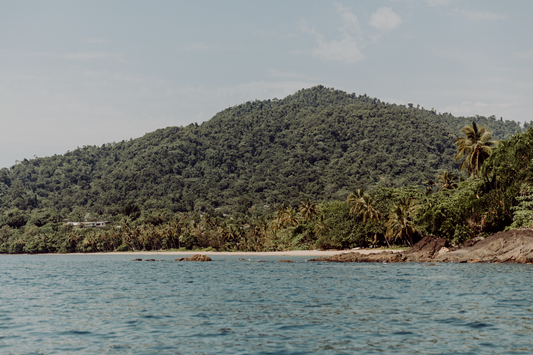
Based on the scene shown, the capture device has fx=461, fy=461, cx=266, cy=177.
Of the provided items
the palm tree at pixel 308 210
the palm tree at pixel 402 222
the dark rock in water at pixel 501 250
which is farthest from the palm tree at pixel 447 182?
the dark rock in water at pixel 501 250

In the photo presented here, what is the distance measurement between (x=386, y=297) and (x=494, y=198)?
43.0 m

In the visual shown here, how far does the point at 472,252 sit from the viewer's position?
60094 mm

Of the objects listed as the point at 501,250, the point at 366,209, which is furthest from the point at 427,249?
the point at 366,209

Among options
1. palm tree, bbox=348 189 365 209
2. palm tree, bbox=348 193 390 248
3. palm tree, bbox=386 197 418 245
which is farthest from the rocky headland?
palm tree, bbox=348 189 365 209

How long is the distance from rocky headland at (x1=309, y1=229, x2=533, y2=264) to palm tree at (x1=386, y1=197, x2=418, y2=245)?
12.7 m

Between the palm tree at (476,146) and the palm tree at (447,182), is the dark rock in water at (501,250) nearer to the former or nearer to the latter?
the palm tree at (476,146)

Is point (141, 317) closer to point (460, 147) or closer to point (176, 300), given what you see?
point (176, 300)

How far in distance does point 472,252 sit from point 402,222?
23747 millimetres

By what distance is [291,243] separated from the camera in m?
117

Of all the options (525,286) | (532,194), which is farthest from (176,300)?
(532,194)

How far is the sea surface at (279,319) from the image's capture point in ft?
52.1

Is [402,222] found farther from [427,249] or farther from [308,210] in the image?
[308,210]

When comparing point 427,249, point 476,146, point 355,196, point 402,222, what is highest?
point 476,146

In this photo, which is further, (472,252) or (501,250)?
(472,252)
